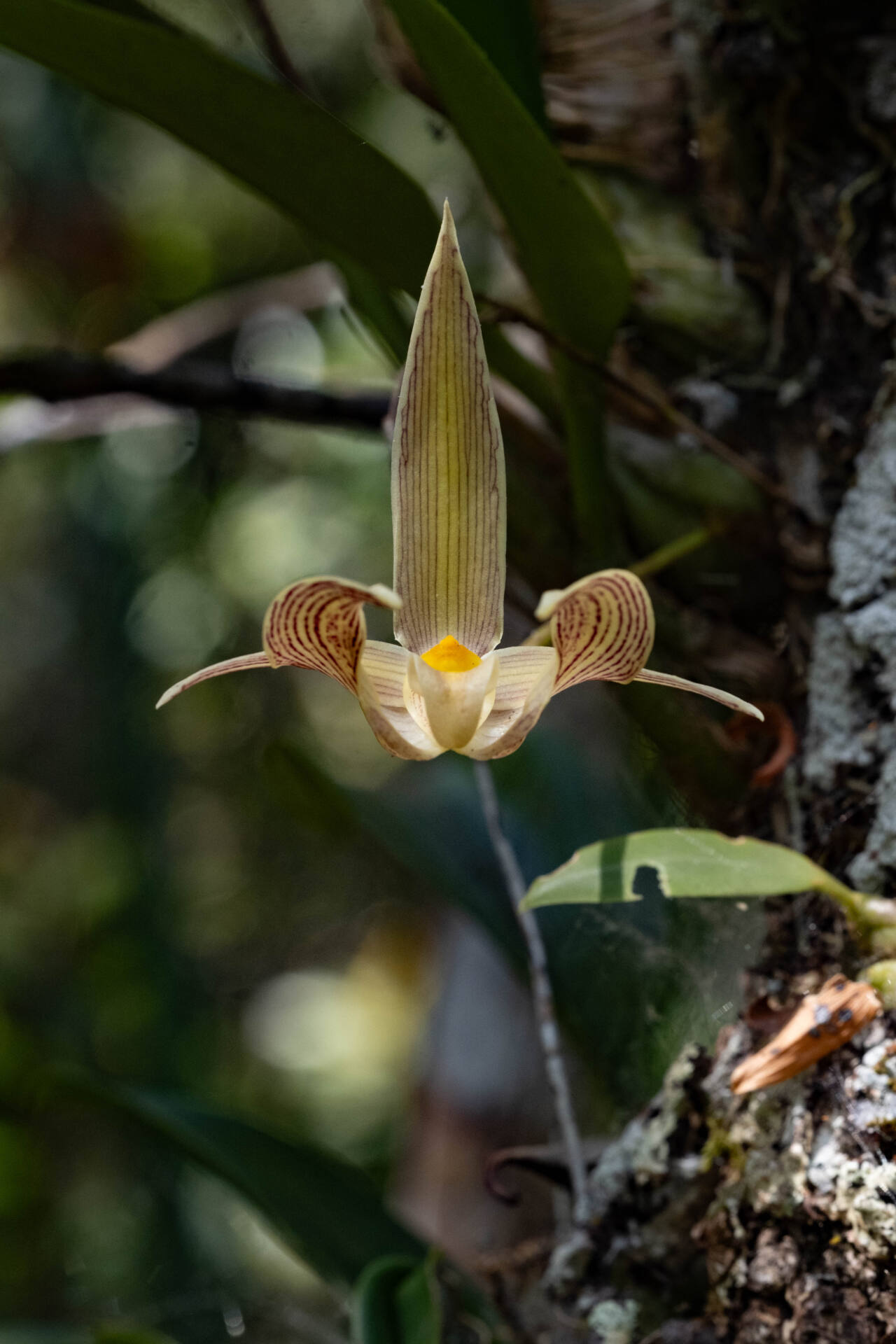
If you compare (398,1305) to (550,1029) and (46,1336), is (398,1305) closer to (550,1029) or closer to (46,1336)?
(550,1029)

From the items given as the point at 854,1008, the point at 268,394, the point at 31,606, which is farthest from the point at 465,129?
the point at 31,606

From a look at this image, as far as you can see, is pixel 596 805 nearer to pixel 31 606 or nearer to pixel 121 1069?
pixel 121 1069

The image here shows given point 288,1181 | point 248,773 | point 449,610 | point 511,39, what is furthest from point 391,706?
point 248,773

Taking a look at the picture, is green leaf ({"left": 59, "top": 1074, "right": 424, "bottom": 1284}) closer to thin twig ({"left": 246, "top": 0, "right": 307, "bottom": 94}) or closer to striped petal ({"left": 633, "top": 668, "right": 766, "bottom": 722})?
striped petal ({"left": 633, "top": 668, "right": 766, "bottom": 722})

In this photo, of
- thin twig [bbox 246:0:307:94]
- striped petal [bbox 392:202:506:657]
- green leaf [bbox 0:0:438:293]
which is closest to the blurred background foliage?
thin twig [bbox 246:0:307:94]

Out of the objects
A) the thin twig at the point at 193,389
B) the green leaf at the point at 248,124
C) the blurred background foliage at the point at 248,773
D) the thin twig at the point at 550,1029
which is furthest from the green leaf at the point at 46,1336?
the green leaf at the point at 248,124

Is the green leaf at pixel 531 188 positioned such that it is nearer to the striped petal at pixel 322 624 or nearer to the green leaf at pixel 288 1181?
the striped petal at pixel 322 624

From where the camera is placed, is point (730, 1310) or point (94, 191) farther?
point (94, 191)
